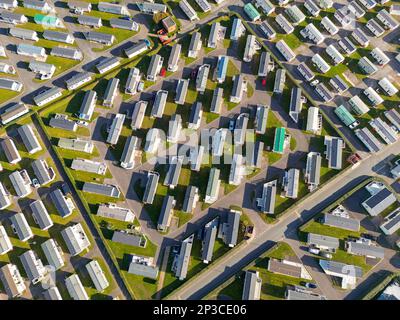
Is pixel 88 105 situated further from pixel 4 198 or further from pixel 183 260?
pixel 183 260

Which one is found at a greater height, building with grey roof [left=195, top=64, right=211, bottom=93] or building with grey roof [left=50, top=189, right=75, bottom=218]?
building with grey roof [left=195, top=64, right=211, bottom=93]

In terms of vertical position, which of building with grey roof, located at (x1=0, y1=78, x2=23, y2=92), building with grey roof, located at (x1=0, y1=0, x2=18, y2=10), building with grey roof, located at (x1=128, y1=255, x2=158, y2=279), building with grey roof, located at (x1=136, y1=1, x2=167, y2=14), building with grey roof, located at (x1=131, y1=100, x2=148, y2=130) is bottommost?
building with grey roof, located at (x1=128, y1=255, x2=158, y2=279)

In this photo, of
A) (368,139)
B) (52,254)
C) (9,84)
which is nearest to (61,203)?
(52,254)

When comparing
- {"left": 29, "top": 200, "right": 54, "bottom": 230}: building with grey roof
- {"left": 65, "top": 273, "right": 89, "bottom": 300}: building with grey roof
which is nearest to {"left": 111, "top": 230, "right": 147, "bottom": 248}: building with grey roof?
{"left": 65, "top": 273, "right": 89, "bottom": 300}: building with grey roof

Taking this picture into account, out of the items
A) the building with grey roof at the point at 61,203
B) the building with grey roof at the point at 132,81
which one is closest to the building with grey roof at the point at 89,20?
the building with grey roof at the point at 132,81

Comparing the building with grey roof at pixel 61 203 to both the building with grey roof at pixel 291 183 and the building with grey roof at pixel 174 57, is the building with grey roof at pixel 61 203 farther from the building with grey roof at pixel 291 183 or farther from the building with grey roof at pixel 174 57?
the building with grey roof at pixel 291 183

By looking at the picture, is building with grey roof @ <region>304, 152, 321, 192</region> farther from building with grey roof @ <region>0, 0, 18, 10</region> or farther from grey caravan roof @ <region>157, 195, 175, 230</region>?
building with grey roof @ <region>0, 0, 18, 10</region>
